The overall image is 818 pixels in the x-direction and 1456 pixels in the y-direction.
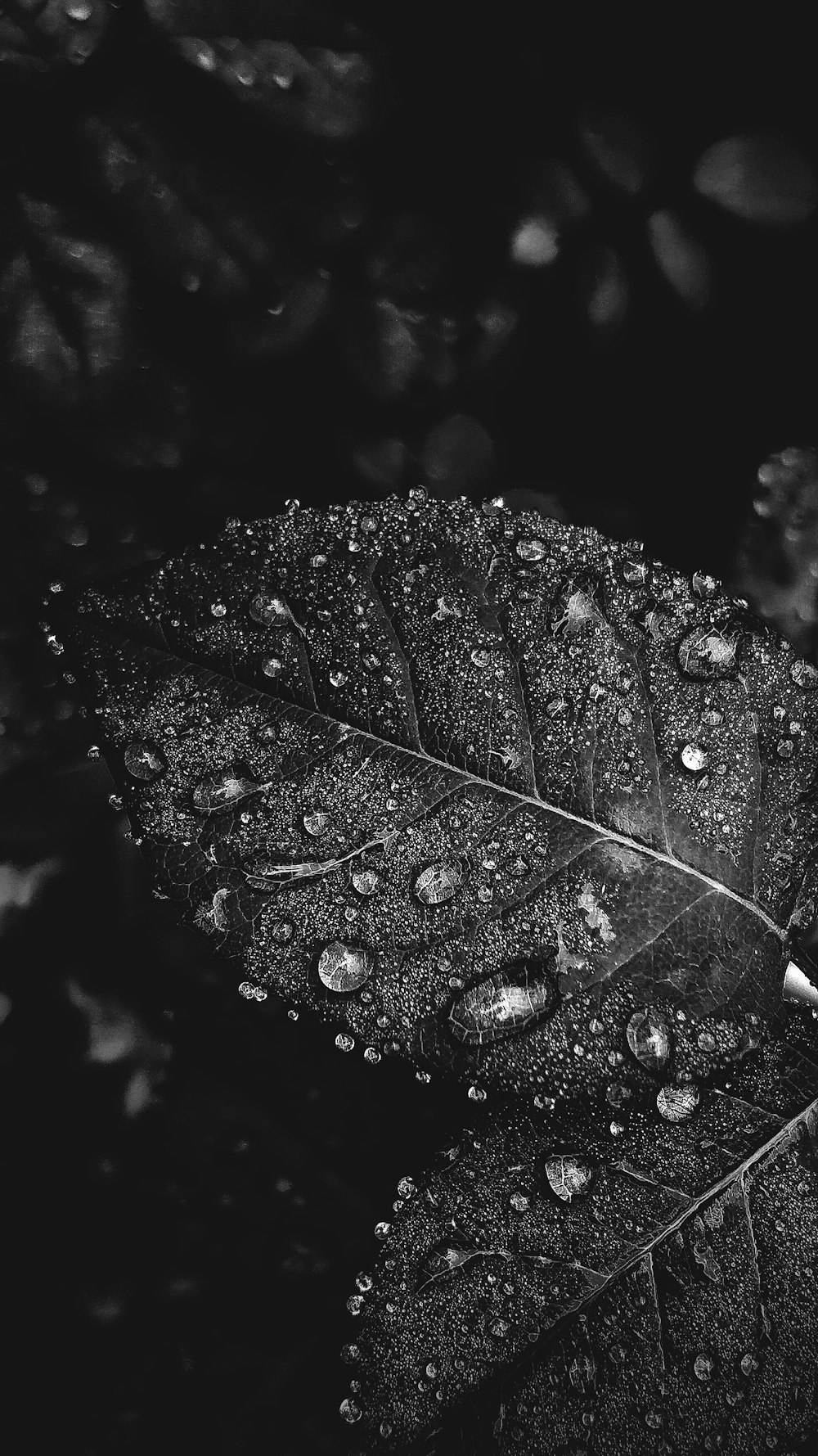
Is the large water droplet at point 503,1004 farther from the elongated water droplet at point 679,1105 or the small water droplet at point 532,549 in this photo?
the small water droplet at point 532,549

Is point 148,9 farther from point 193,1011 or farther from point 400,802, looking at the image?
point 193,1011

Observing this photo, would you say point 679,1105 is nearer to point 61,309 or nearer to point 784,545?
point 784,545

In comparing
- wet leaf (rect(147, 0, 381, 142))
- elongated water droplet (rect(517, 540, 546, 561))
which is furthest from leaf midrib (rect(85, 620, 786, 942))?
wet leaf (rect(147, 0, 381, 142))

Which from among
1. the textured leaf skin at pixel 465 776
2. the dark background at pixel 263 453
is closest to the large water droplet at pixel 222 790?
the textured leaf skin at pixel 465 776

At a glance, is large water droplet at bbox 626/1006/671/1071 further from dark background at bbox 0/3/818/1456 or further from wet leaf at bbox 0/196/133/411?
wet leaf at bbox 0/196/133/411

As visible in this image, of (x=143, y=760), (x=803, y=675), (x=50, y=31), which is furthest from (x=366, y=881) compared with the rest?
(x=50, y=31)

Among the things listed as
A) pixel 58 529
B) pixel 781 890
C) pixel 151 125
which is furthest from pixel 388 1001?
pixel 151 125

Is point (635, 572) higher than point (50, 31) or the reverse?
the reverse
